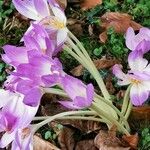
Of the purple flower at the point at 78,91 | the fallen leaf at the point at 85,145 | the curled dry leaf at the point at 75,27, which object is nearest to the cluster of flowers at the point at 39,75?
the purple flower at the point at 78,91

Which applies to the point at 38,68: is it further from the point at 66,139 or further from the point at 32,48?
the point at 66,139

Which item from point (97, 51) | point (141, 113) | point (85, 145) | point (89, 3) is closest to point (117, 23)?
point (97, 51)

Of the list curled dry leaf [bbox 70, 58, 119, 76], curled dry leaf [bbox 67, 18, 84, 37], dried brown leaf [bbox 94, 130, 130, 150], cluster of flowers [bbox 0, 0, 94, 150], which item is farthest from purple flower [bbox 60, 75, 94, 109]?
curled dry leaf [bbox 67, 18, 84, 37]

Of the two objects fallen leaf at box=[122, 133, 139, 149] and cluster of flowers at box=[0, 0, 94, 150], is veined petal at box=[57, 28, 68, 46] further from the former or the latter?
fallen leaf at box=[122, 133, 139, 149]

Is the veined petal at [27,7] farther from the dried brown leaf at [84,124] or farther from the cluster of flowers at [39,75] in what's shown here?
the dried brown leaf at [84,124]

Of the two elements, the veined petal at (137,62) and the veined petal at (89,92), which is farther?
the veined petal at (137,62)

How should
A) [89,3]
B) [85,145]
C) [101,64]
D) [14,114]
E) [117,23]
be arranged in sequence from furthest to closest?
[89,3] → [117,23] → [101,64] → [85,145] → [14,114]

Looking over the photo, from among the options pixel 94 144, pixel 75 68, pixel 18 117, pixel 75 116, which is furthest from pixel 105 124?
pixel 18 117

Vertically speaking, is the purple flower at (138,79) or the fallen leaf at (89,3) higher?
the purple flower at (138,79)
